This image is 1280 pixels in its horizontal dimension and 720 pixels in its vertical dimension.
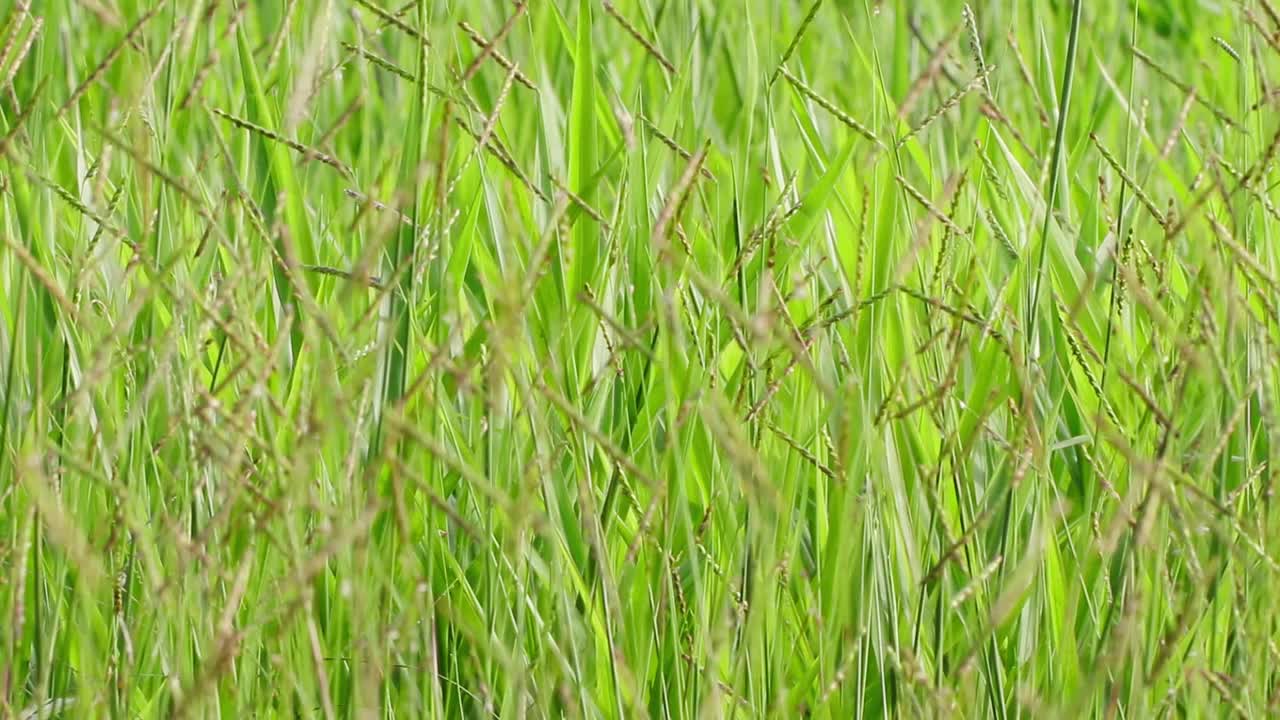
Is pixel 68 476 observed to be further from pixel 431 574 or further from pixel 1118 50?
pixel 1118 50

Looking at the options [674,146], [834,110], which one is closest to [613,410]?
[674,146]

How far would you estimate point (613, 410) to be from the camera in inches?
49.4

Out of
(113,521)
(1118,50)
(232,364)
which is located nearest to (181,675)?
(113,521)

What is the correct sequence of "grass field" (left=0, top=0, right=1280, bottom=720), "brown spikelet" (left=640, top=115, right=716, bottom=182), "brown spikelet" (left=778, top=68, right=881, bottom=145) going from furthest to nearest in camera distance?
"brown spikelet" (left=640, top=115, right=716, bottom=182) → "brown spikelet" (left=778, top=68, right=881, bottom=145) → "grass field" (left=0, top=0, right=1280, bottom=720)

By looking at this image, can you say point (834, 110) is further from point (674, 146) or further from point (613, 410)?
point (613, 410)

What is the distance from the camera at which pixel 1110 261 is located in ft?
4.98

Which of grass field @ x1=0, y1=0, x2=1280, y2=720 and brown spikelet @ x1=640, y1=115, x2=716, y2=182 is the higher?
brown spikelet @ x1=640, y1=115, x2=716, y2=182

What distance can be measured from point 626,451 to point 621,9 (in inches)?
40.3

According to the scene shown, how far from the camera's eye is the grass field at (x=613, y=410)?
721 millimetres

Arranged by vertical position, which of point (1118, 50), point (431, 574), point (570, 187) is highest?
point (1118, 50)

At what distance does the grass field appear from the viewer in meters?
0.72

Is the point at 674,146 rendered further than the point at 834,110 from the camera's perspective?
Yes

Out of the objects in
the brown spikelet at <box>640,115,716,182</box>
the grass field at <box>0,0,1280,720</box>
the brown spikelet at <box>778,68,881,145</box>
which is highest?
the brown spikelet at <box>778,68,881,145</box>

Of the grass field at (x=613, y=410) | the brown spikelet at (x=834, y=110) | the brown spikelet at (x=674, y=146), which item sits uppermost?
the brown spikelet at (x=834, y=110)
